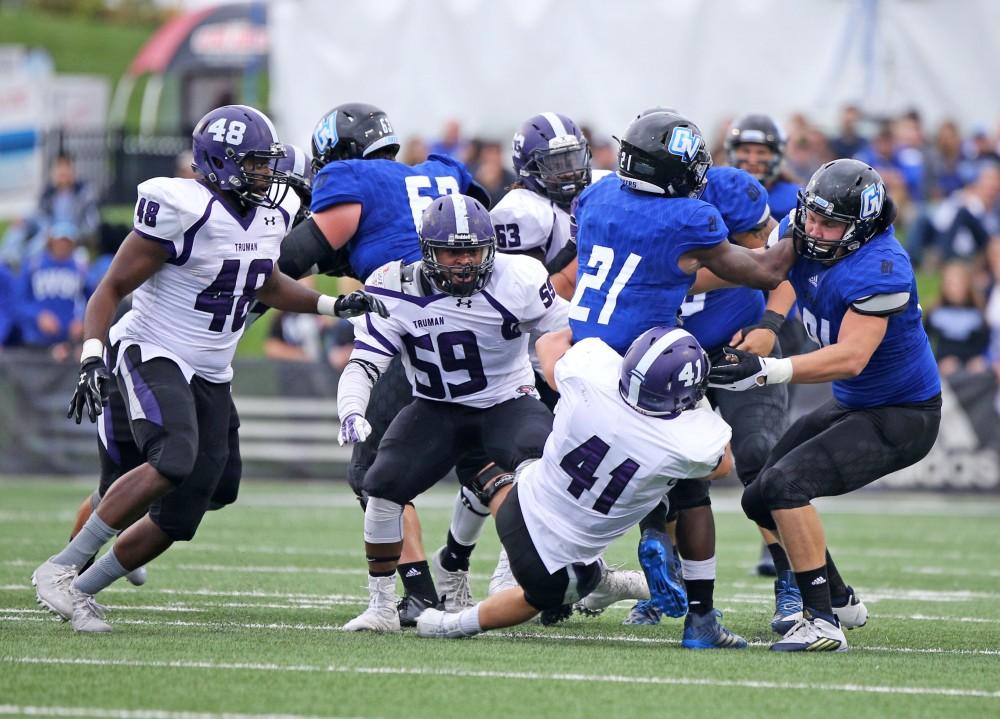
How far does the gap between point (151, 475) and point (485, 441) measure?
127cm

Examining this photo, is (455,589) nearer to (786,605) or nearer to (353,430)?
(353,430)

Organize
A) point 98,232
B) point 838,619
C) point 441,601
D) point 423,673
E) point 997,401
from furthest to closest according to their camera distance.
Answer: point 98,232, point 997,401, point 441,601, point 838,619, point 423,673

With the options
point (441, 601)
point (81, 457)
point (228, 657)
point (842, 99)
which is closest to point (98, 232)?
point (81, 457)

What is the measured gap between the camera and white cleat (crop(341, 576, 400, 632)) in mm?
5996

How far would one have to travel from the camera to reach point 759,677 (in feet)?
16.5

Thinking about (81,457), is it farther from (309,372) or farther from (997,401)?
(997,401)

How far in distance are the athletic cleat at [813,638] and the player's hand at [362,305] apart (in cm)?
193

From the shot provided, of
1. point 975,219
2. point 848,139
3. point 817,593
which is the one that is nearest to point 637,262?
point 817,593

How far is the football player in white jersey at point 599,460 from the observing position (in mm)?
5285

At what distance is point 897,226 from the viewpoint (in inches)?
667

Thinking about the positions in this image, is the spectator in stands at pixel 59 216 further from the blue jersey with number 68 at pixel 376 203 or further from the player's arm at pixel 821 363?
the player's arm at pixel 821 363

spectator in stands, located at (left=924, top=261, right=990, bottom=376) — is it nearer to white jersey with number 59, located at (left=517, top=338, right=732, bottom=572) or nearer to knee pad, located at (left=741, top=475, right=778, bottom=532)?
knee pad, located at (left=741, top=475, right=778, bottom=532)

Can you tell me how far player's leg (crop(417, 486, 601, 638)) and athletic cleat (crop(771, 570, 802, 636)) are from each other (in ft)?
3.34

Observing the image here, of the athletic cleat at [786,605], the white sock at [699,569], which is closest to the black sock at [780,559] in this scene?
the athletic cleat at [786,605]
